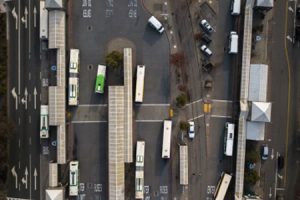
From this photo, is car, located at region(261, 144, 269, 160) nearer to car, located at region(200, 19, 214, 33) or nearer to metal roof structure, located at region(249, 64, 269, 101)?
metal roof structure, located at region(249, 64, 269, 101)

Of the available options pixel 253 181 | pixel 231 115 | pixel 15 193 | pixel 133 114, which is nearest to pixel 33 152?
pixel 15 193

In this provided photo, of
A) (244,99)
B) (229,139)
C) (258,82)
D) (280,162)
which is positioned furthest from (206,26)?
(280,162)

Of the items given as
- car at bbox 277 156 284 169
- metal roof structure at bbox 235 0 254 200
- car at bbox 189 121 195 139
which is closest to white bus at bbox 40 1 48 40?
car at bbox 189 121 195 139

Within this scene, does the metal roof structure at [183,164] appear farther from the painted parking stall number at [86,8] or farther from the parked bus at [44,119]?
the painted parking stall number at [86,8]

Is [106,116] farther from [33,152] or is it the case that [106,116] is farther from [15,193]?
[15,193]

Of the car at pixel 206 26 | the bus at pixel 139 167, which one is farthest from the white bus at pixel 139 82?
the car at pixel 206 26

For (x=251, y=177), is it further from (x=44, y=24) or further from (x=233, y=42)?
(x=44, y=24)
